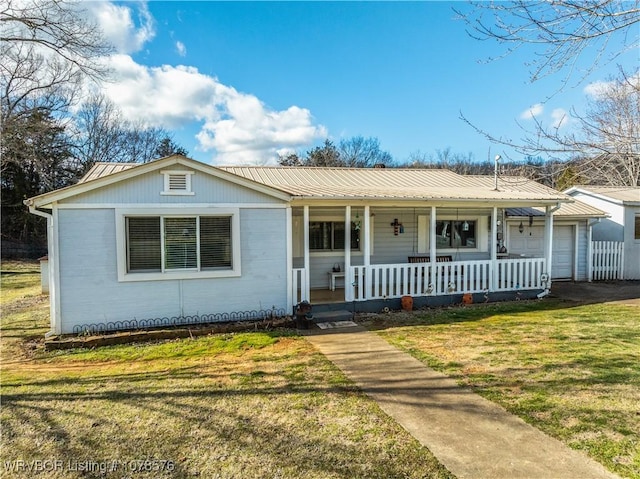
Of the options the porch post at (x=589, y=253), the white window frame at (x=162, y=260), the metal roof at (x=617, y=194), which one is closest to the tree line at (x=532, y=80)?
the metal roof at (x=617, y=194)

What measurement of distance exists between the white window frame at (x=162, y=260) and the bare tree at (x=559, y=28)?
5663 millimetres

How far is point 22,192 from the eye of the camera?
89.7ft

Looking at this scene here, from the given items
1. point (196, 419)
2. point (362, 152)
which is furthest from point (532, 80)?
point (362, 152)

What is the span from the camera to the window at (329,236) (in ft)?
37.1

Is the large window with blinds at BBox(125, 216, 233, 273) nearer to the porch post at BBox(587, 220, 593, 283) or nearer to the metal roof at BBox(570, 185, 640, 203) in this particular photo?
the porch post at BBox(587, 220, 593, 283)

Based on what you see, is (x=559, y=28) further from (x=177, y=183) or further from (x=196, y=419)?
(x=177, y=183)

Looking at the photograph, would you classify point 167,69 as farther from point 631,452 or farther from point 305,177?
point 631,452

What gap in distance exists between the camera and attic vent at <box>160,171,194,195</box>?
7754 millimetres

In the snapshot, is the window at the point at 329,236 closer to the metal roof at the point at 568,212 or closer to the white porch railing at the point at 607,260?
the metal roof at the point at 568,212

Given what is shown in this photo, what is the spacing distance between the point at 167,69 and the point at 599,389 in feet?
86.7

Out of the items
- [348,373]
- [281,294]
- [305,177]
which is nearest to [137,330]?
[281,294]

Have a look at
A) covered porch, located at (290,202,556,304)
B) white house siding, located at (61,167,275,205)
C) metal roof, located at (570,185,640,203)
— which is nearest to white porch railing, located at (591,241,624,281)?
metal roof, located at (570,185,640,203)

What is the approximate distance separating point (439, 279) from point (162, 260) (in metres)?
6.72

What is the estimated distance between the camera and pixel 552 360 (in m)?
5.75
